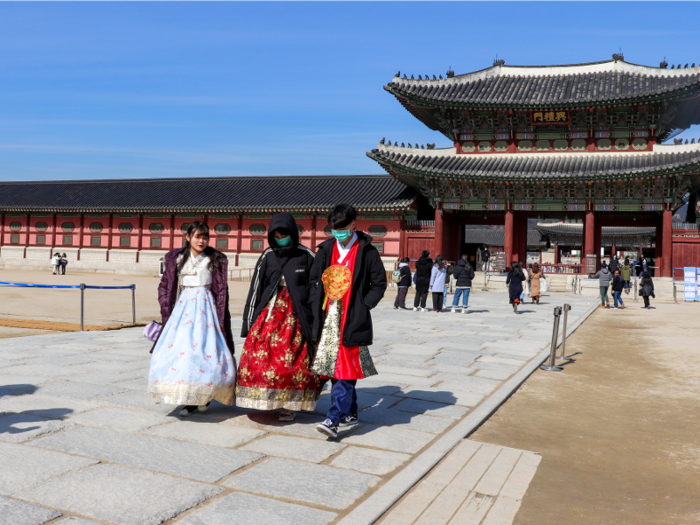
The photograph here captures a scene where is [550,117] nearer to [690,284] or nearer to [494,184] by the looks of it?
[494,184]

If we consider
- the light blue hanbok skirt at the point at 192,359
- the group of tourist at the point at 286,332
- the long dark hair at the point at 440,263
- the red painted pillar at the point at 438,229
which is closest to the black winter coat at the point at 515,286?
the long dark hair at the point at 440,263

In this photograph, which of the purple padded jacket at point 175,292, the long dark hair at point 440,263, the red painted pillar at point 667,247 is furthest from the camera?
the red painted pillar at point 667,247

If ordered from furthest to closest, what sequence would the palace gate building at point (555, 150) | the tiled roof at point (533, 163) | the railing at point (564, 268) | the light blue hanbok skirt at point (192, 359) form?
1. the railing at point (564, 268)
2. the palace gate building at point (555, 150)
3. the tiled roof at point (533, 163)
4. the light blue hanbok skirt at point (192, 359)

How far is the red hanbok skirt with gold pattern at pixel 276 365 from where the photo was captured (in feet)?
13.2

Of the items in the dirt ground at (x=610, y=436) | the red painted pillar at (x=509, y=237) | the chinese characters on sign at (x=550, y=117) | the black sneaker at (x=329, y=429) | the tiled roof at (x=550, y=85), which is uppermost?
the tiled roof at (x=550, y=85)

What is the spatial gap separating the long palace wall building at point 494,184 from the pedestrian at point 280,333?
19.2m

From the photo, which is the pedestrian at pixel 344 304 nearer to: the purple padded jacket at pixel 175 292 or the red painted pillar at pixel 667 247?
the purple padded jacket at pixel 175 292

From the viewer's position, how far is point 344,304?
13.0 feet

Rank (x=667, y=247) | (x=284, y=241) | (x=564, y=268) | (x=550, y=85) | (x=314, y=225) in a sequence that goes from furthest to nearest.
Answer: (x=314, y=225), (x=550, y=85), (x=564, y=268), (x=667, y=247), (x=284, y=241)

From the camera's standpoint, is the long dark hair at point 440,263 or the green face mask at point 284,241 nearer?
the green face mask at point 284,241

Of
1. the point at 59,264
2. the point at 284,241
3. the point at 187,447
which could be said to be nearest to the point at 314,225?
the point at 59,264

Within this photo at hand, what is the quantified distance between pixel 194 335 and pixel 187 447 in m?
0.82

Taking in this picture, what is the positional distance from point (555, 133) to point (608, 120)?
200 centimetres

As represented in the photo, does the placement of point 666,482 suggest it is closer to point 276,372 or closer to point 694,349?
point 276,372
